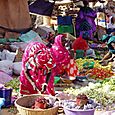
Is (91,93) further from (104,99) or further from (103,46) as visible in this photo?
(103,46)

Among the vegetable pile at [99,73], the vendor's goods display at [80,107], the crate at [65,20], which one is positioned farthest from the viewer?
the crate at [65,20]

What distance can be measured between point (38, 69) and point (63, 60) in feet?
5.59

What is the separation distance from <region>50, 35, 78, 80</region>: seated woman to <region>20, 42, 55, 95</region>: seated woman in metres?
1.41

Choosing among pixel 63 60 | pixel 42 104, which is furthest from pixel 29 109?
pixel 63 60

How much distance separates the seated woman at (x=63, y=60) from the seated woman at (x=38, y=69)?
1.41 meters

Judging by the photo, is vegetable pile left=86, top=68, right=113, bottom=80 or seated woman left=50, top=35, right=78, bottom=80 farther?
vegetable pile left=86, top=68, right=113, bottom=80

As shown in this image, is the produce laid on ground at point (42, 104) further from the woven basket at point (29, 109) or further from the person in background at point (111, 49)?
the person in background at point (111, 49)

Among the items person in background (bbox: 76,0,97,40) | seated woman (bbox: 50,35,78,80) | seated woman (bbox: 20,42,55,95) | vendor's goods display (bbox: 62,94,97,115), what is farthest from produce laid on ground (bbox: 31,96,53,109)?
person in background (bbox: 76,0,97,40)

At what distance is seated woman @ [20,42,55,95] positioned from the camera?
578 cm

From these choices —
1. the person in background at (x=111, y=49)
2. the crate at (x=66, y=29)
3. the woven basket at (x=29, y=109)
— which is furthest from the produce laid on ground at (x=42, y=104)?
the crate at (x=66, y=29)

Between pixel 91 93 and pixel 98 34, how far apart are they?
395 inches

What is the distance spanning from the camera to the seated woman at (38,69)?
5.78m

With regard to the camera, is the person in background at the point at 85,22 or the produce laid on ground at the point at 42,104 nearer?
the produce laid on ground at the point at 42,104

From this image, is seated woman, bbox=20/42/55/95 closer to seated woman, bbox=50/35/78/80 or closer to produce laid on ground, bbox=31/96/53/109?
produce laid on ground, bbox=31/96/53/109
